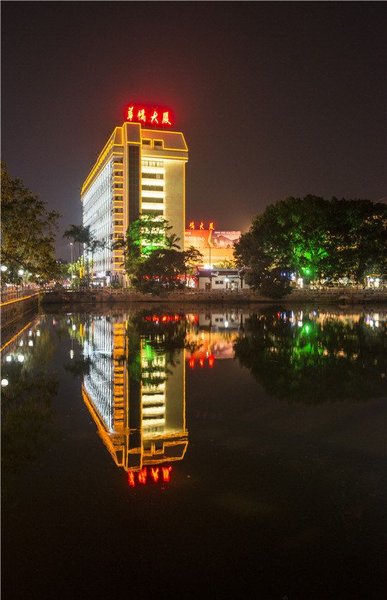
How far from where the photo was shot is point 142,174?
107938mm

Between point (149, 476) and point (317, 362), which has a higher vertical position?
point (317, 362)

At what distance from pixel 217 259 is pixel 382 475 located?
4998 inches

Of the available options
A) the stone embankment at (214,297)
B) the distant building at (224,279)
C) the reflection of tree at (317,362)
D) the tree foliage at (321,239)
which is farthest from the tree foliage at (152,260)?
the reflection of tree at (317,362)

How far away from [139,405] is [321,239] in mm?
60295

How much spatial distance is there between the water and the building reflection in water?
0.05m

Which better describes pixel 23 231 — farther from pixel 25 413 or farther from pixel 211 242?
pixel 211 242

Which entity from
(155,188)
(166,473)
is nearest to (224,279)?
(155,188)

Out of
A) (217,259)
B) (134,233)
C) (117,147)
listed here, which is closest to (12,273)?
(134,233)

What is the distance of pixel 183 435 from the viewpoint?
9664 mm

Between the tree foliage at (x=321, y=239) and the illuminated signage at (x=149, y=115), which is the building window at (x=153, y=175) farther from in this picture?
the tree foliage at (x=321, y=239)

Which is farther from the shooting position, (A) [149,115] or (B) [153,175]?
(B) [153,175]

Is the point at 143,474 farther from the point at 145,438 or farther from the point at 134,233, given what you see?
the point at 134,233

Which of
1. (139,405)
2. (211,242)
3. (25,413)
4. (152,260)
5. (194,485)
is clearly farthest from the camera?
(211,242)

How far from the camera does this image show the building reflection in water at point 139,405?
27.8ft
